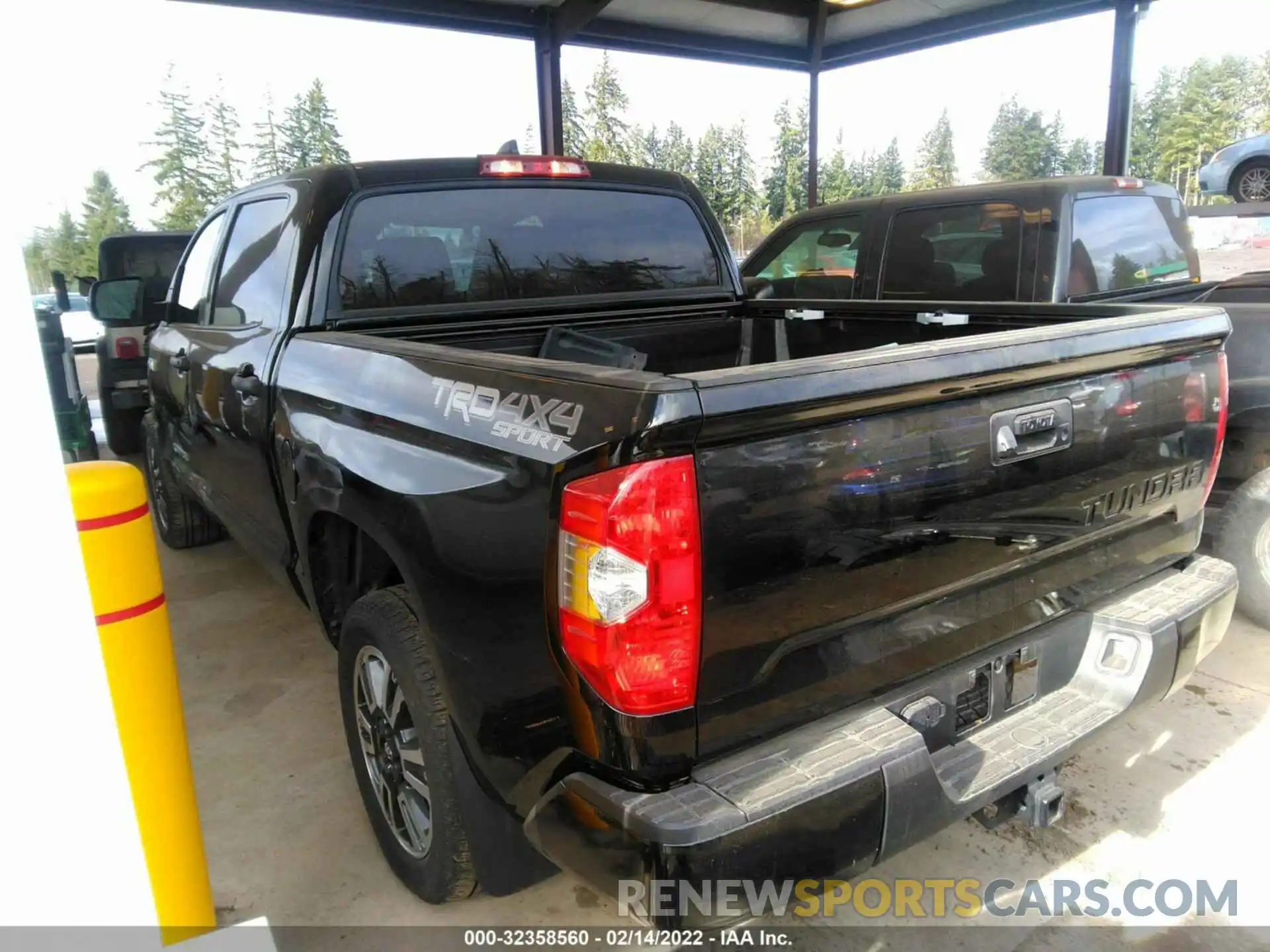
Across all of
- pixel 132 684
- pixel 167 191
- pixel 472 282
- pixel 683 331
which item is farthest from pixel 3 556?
pixel 167 191

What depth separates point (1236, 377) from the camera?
12.4ft

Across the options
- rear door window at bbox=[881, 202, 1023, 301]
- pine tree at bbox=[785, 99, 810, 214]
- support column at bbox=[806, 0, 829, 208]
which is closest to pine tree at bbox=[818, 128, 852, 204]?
pine tree at bbox=[785, 99, 810, 214]

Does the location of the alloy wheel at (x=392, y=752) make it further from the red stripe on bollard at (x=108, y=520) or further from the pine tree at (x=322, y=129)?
the pine tree at (x=322, y=129)

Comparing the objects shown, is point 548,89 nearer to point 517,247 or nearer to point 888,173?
point 888,173

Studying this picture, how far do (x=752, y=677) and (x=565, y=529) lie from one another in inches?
18.1

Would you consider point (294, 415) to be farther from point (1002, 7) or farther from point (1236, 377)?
point (1002, 7)

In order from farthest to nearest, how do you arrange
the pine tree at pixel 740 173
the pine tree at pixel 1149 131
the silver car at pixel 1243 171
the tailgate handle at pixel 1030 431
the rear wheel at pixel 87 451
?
the pine tree at pixel 740 173 < the pine tree at pixel 1149 131 < the silver car at pixel 1243 171 < the rear wheel at pixel 87 451 < the tailgate handle at pixel 1030 431

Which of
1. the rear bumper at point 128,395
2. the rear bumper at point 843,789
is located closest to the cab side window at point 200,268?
the rear bumper at point 843,789

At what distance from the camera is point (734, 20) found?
1212 cm

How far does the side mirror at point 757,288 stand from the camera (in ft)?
14.8

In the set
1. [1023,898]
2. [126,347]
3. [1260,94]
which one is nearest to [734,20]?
[1260,94]

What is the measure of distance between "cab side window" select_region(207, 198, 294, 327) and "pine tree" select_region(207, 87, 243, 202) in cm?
877

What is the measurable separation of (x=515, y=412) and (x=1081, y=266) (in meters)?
3.88

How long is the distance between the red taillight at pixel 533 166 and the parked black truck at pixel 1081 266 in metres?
1.02
